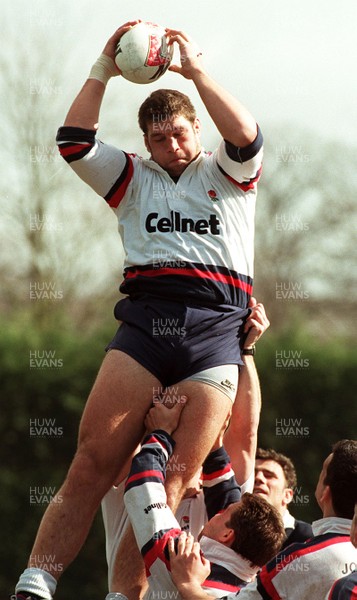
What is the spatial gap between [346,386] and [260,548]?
6.33m

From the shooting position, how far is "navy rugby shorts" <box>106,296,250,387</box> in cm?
616

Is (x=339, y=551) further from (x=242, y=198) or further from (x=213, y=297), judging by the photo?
(x=242, y=198)

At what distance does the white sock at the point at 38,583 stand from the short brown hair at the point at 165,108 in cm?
252

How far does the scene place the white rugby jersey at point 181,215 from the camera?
6246 mm

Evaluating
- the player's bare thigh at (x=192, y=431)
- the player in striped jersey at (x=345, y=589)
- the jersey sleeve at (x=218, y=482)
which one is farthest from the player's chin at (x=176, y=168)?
the player in striped jersey at (x=345, y=589)

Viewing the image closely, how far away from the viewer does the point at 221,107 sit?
20.2ft

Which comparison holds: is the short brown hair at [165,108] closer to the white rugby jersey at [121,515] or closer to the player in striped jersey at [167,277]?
the player in striped jersey at [167,277]

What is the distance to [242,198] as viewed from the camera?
6508 millimetres

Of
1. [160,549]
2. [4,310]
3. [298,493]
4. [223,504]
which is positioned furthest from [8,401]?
[4,310]

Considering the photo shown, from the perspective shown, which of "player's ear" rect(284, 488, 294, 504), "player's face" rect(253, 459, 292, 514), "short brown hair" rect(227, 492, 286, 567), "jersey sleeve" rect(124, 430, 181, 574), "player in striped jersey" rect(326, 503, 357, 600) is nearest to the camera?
"player in striped jersey" rect(326, 503, 357, 600)

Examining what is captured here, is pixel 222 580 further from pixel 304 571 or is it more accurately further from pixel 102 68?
pixel 102 68

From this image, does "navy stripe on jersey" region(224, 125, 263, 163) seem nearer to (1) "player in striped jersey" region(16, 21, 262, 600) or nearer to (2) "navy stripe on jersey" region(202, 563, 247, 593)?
(1) "player in striped jersey" region(16, 21, 262, 600)

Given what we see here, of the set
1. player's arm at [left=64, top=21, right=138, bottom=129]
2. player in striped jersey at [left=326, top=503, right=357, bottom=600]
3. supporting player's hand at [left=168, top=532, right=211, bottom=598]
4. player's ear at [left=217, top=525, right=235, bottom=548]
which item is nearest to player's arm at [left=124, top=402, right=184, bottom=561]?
supporting player's hand at [left=168, top=532, right=211, bottom=598]

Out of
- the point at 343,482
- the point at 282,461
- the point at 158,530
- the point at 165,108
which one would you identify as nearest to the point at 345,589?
the point at 343,482
